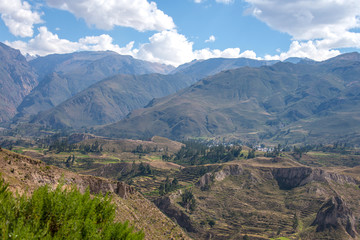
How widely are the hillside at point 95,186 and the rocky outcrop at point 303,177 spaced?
10224 centimetres

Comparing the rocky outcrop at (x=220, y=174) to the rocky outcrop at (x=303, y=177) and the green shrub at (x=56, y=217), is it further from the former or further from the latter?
the green shrub at (x=56, y=217)

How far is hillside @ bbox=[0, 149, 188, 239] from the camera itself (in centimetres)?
5833

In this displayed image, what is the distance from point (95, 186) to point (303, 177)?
4949 inches

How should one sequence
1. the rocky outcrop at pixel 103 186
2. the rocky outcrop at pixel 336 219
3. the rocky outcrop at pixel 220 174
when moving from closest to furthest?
the rocky outcrop at pixel 103 186 < the rocky outcrop at pixel 336 219 < the rocky outcrop at pixel 220 174

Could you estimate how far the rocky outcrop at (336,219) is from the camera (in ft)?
365

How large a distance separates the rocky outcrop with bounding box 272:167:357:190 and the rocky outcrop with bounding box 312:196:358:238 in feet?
145

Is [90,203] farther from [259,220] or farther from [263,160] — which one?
[263,160]

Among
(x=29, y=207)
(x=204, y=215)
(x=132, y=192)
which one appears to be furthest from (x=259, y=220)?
(x=29, y=207)

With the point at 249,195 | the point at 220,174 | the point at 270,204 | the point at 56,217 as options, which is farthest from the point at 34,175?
the point at 220,174

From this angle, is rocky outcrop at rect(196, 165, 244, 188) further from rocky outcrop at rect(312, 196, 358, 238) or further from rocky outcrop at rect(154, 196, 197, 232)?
rocky outcrop at rect(312, 196, 358, 238)

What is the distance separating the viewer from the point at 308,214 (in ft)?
427

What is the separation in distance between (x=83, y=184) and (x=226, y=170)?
11394cm

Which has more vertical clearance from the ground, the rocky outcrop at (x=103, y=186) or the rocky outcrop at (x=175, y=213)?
the rocky outcrop at (x=103, y=186)

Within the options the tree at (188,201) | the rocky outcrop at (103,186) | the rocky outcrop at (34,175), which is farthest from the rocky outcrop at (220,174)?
the rocky outcrop at (34,175)
